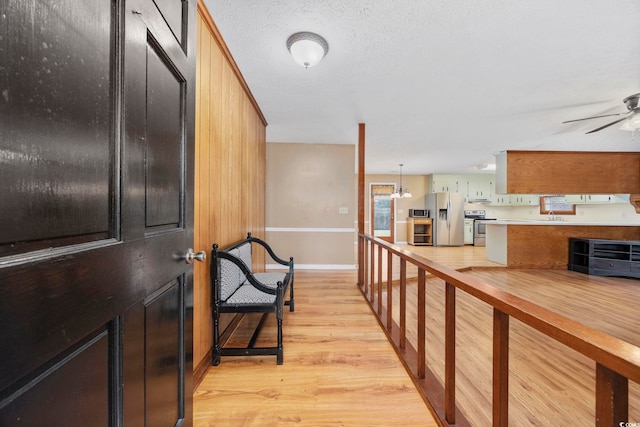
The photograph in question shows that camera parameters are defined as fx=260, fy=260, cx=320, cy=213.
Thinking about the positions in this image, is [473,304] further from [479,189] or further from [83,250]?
[479,189]

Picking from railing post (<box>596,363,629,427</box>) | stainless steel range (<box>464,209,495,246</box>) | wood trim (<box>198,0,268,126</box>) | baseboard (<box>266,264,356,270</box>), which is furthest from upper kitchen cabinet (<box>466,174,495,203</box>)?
railing post (<box>596,363,629,427</box>)

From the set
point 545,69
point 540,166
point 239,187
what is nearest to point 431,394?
point 239,187

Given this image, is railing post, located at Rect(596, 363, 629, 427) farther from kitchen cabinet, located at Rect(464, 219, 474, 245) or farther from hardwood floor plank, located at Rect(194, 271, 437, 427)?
kitchen cabinet, located at Rect(464, 219, 474, 245)

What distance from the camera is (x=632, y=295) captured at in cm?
344

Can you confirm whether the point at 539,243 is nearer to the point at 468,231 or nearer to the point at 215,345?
the point at 468,231

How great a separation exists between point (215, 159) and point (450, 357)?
6.41ft

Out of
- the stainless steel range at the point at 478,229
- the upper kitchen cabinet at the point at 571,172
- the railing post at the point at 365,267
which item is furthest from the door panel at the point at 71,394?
the stainless steel range at the point at 478,229

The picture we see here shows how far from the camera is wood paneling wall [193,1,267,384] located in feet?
5.66

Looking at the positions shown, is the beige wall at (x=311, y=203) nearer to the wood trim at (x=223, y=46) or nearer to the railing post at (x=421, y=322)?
the wood trim at (x=223, y=46)

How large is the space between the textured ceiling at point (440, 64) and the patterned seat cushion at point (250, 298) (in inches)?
76.4

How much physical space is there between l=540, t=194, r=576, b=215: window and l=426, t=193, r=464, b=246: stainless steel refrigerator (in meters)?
2.28

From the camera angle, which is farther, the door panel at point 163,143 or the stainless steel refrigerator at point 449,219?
the stainless steel refrigerator at point 449,219

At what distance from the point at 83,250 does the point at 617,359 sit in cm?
114

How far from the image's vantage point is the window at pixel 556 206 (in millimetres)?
7359
